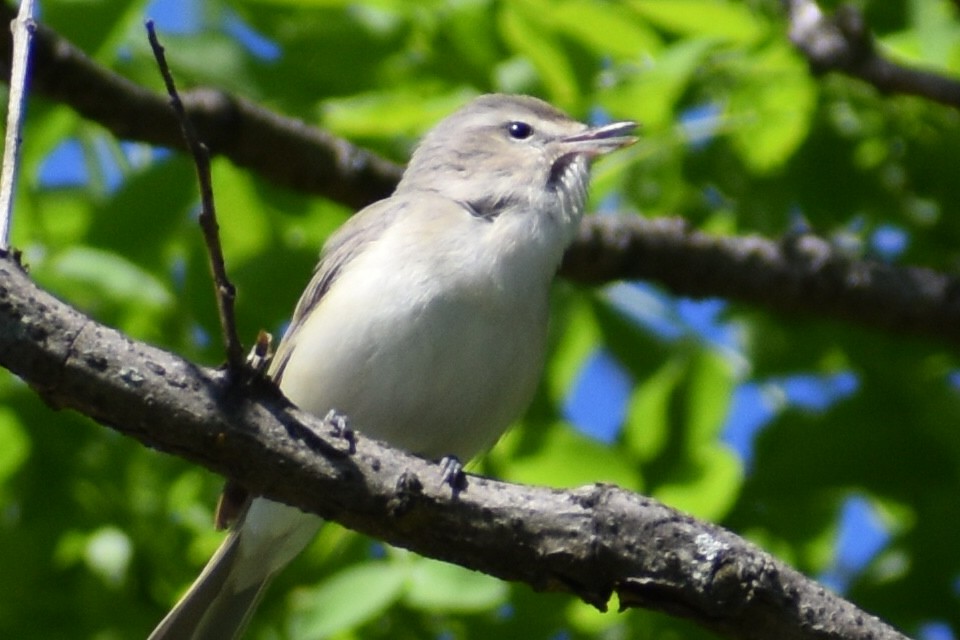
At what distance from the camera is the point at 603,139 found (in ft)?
17.5

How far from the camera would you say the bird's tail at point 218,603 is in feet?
→ 15.4

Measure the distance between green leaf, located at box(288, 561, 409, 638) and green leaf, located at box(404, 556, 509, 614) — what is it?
0.17 feet

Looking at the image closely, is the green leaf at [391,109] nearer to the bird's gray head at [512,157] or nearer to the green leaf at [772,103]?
the bird's gray head at [512,157]

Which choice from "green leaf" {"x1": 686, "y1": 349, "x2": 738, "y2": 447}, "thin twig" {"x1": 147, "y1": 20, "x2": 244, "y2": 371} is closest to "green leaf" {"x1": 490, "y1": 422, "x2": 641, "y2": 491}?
"green leaf" {"x1": 686, "y1": 349, "x2": 738, "y2": 447}

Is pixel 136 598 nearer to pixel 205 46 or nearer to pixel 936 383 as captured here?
pixel 205 46

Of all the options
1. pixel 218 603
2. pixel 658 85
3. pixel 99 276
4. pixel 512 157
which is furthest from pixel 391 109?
pixel 218 603

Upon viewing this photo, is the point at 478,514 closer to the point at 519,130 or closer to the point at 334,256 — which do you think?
the point at 334,256

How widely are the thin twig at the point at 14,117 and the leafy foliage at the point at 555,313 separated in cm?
166

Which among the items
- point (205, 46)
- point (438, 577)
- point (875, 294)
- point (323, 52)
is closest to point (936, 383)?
point (875, 294)

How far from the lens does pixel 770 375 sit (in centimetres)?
555

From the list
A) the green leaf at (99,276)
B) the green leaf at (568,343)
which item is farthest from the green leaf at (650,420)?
the green leaf at (99,276)

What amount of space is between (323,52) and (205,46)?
45 centimetres

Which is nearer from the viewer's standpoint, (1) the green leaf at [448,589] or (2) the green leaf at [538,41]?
(1) the green leaf at [448,589]

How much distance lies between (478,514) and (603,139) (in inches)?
92.3
